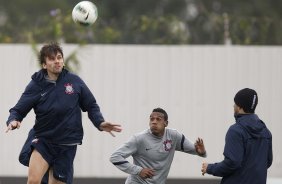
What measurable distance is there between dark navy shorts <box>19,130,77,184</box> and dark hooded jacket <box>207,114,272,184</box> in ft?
5.09

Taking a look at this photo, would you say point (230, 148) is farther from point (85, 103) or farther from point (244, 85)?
point (244, 85)

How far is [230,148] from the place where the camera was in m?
9.78

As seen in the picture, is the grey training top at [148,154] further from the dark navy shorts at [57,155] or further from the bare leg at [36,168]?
the bare leg at [36,168]

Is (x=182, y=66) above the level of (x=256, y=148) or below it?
above

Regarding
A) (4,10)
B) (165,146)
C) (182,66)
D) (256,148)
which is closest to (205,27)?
(182,66)

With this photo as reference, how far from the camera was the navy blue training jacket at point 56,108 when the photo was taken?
10633mm

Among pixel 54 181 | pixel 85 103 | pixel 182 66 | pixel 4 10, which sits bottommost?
pixel 54 181

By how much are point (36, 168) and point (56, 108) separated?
61 centimetres

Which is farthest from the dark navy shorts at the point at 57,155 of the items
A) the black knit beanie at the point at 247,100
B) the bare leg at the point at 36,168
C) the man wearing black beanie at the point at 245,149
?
the black knit beanie at the point at 247,100

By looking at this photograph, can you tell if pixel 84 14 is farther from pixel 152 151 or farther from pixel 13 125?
pixel 13 125

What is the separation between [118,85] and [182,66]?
1.07 meters

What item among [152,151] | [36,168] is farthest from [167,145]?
[36,168]

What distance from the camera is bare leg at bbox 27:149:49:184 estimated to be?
1055cm

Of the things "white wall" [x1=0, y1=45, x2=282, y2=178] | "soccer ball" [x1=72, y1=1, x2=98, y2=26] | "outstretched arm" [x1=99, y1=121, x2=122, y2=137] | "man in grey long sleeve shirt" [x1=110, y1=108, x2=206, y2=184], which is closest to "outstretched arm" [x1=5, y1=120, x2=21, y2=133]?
"outstretched arm" [x1=99, y1=121, x2=122, y2=137]
